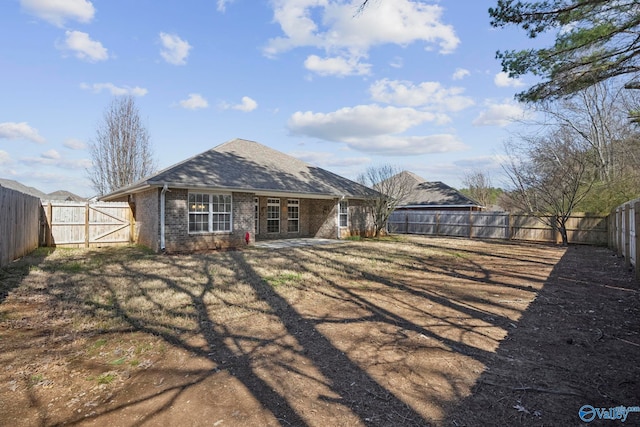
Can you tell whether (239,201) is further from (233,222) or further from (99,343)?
(99,343)

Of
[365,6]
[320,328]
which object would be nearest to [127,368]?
[320,328]

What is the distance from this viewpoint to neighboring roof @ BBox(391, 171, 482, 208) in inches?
1022

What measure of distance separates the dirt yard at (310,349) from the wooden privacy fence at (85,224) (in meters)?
6.09

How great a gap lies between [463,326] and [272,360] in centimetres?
279

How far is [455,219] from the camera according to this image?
21344mm

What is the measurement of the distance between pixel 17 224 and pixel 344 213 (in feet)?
43.2

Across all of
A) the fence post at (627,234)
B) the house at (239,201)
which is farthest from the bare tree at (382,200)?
the fence post at (627,234)

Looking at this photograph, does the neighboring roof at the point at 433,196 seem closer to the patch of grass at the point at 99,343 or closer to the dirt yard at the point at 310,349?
the dirt yard at the point at 310,349

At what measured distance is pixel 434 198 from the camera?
2762cm

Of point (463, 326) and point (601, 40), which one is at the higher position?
point (601, 40)

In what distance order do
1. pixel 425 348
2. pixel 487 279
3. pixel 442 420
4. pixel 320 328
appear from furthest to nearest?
pixel 487 279
pixel 320 328
pixel 425 348
pixel 442 420

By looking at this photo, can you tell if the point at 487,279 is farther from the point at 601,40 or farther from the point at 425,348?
the point at 601,40

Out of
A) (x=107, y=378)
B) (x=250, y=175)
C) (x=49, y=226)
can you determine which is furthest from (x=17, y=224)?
(x=107, y=378)

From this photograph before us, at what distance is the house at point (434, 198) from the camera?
25766mm
